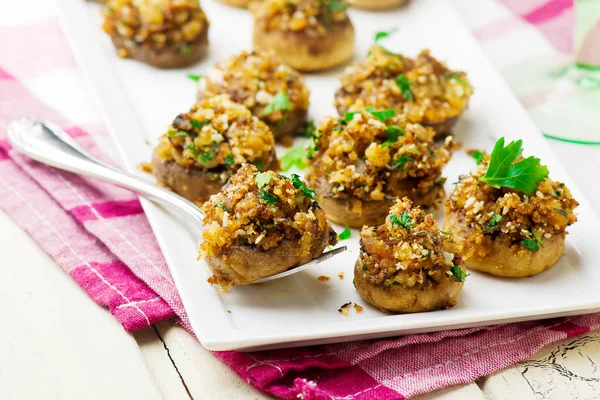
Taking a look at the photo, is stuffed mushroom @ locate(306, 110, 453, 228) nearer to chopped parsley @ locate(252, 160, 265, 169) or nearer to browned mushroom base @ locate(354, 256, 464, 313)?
chopped parsley @ locate(252, 160, 265, 169)

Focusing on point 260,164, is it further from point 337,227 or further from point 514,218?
point 514,218

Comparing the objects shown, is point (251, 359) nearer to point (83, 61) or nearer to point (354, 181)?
point (354, 181)

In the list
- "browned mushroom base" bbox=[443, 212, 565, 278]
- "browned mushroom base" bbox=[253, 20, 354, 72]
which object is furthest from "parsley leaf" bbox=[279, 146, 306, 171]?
"browned mushroom base" bbox=[443, 212, 565, 278]

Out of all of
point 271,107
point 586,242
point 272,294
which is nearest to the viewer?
point 272,294

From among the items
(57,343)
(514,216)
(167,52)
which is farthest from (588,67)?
(57,343)

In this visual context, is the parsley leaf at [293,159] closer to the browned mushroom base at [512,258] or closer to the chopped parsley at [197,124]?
the chopped parsley at [197,124]

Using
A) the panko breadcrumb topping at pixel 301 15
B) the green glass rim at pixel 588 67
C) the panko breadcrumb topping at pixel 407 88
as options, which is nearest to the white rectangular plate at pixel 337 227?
the panko breadcrumb topping at pixel 407 88

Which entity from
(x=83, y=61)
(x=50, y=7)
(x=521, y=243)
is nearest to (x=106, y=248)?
(x=83, y=61)
